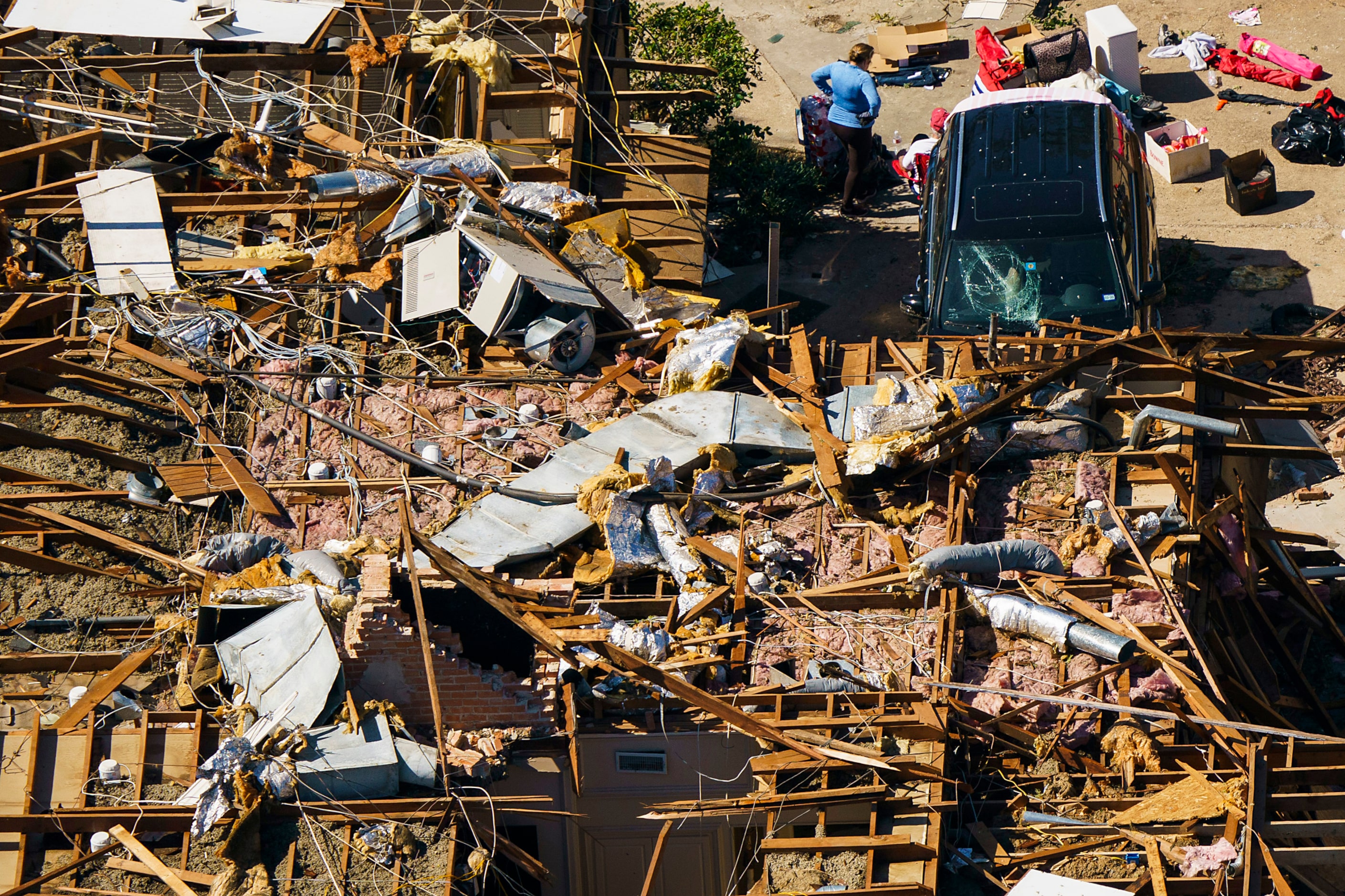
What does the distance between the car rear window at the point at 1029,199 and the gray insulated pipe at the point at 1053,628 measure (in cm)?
459

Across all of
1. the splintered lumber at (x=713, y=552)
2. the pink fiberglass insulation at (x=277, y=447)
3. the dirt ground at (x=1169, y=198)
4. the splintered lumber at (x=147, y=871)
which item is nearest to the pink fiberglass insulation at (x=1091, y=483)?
the splintered lumber at (x=713, y=552)

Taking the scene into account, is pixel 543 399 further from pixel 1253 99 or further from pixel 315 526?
pixel 1253 99

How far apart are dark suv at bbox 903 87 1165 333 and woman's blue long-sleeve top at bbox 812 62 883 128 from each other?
2170mm

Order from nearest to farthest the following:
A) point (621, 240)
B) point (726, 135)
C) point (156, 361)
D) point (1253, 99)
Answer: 1. point (156, 361)
2. point (621, 240)
3. point (726, 135)
4. point (1253, 99)

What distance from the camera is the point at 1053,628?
10594 mm

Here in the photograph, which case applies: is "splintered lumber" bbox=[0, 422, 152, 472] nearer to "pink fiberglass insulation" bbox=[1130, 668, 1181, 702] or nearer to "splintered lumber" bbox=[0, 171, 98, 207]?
"splintered lumber" bbox=[0, 171, 98, 207]

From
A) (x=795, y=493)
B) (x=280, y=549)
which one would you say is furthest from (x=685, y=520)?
(x=280, y=549)

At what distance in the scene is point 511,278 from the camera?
13.8 meters

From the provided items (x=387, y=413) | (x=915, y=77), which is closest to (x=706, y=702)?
(x=387, y=413)

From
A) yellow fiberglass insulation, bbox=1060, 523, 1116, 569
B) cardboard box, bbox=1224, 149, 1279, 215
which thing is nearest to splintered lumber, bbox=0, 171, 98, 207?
yellow fiberglass insulation, bbox=1060, 523, 1116, 569

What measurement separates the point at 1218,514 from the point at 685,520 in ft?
13.9

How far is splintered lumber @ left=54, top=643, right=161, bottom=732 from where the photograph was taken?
10.8 meters

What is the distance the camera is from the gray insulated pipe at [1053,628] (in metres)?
10.3

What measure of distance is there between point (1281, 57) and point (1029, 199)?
7163 mm
